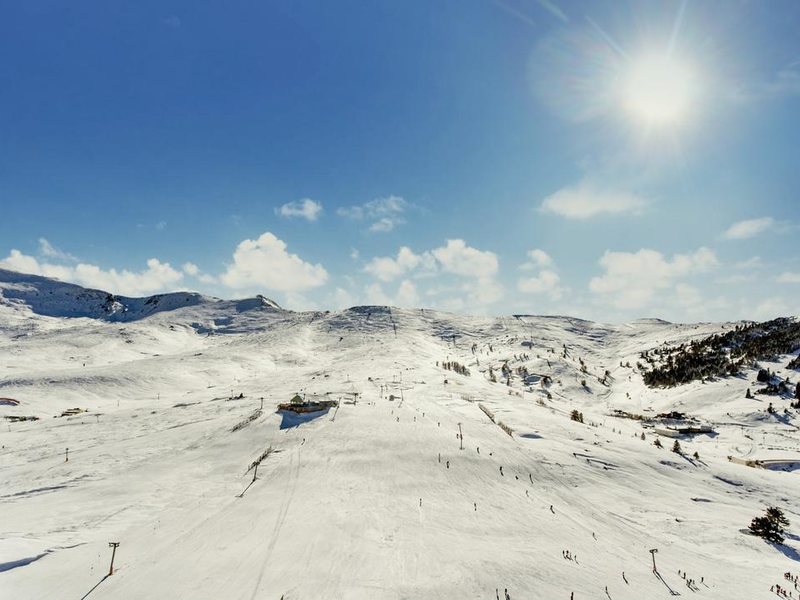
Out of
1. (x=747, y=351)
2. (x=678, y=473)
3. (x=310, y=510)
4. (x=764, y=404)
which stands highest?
(x=747, y=351)

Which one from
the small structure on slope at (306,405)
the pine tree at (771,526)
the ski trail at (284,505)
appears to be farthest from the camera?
the small structure on slope at (306,405)

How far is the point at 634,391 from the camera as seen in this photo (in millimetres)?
82250

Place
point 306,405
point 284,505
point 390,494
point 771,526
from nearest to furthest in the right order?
1. point 771,526
2. point 284,505
3. point 390,494
4. point 306,405

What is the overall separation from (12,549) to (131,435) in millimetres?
26308

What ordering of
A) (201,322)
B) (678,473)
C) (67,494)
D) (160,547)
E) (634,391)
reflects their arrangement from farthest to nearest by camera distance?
1. (201,322)
2. (634,391)
3. (678,473)
4. (67,494)
5. (160,547)

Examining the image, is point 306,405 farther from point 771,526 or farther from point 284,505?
point 771,526

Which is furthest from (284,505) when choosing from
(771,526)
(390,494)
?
(771,526)

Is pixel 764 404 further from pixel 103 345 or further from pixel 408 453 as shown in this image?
pixel 103 345

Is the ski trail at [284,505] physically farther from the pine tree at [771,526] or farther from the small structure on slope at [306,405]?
the pine tree at [771,526]

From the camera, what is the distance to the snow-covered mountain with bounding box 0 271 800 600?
52.9 feet

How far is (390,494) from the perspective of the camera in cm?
2455

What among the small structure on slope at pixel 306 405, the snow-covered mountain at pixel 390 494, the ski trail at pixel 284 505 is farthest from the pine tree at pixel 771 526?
the small structure on slope at pixel 306 405

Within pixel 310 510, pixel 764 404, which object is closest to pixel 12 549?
pixel 310 510

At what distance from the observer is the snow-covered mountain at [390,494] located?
16.1 m
